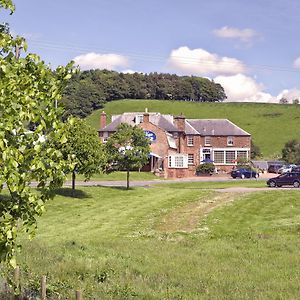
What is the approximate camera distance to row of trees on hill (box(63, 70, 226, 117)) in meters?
150

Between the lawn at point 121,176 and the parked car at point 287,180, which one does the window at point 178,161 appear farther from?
the parked car at point 287,180

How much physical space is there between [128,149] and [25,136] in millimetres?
40508

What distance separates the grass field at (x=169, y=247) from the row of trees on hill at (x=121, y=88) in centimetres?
10790

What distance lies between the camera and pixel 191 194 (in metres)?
46.8

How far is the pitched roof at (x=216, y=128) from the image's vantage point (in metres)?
92.9

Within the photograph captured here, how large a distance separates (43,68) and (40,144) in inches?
54.5

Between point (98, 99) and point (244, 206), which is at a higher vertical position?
point (98, 99)

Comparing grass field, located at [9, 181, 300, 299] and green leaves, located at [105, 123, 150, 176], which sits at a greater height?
green leaves, located at [105, 123, 150, 176]

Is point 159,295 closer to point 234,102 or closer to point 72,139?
point 72,139

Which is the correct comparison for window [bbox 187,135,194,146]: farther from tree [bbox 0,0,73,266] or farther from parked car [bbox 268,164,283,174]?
tree [bbox 0,0,73,266]

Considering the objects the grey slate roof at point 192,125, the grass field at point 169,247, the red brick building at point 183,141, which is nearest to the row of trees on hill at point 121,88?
the grey slate roof at point 192,125

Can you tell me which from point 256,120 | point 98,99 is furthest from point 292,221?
point 98,99

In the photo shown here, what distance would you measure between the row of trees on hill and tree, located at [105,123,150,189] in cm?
9530

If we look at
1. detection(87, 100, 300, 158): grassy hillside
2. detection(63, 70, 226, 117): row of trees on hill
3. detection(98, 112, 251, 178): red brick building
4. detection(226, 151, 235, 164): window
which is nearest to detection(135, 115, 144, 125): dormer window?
detection(98, 112, 251, 178): red brick building
